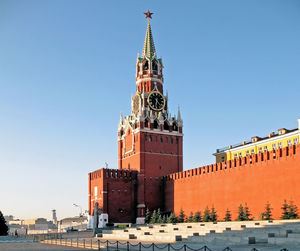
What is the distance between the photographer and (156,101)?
192ft

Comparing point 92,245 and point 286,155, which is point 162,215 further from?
point 92,245

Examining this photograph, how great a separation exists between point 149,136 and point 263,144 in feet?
42.2

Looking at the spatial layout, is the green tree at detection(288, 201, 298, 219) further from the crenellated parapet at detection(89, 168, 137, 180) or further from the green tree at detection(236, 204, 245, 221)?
the crenellated parapet at detection(89, 168, 137, 180)

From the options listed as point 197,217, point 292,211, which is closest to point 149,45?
point 197,217

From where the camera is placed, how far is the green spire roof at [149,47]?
6147 cm

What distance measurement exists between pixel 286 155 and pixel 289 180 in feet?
6.47

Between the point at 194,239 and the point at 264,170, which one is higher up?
the point at 264,170

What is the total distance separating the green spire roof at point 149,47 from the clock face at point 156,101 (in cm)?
523

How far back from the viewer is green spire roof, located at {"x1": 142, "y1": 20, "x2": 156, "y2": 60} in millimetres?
61469

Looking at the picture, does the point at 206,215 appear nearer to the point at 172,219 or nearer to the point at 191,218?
the point at 191,218

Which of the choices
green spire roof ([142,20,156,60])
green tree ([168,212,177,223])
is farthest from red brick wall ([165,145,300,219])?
green spire roof ([142,20,156,60])

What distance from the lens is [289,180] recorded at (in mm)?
35469

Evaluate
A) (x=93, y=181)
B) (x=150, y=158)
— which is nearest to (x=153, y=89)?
(x=150, y=158)

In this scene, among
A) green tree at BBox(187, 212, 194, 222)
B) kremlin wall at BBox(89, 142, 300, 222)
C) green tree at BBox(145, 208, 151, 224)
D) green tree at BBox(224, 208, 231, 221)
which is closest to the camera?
kremlin wall at BBox(89, 142, 300, 222)
